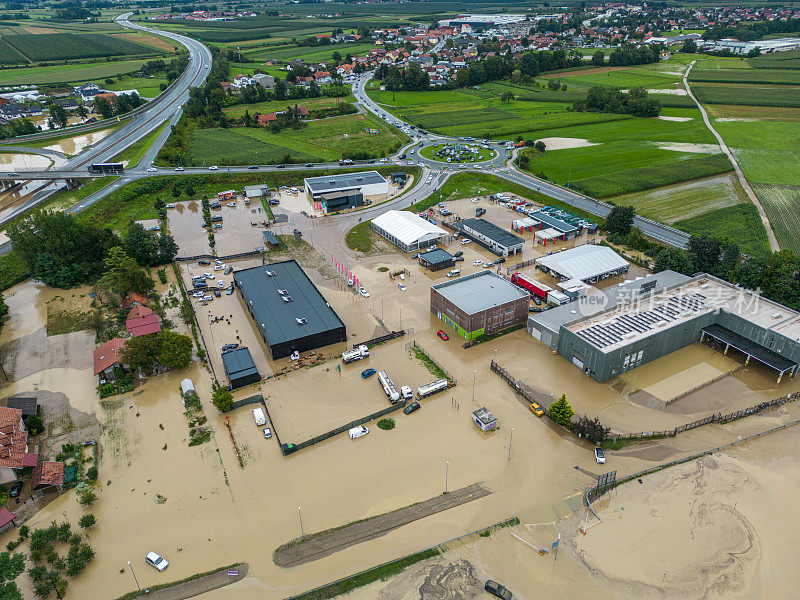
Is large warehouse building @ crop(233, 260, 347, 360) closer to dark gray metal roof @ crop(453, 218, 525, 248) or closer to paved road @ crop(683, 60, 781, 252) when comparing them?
dark gray metal roof @ crop(453, 218, 525, 248)

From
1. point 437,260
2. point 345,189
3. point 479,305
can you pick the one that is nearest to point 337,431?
point 479,305

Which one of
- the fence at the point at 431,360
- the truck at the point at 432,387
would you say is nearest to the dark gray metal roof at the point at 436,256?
the fence at the point at 431,360

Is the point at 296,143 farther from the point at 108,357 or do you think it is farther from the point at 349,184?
the point at 108,357

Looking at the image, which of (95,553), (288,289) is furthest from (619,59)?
(95,553)

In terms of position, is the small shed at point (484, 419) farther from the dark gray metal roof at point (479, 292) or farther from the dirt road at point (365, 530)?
the dark gray metal roof at point (479, 292)

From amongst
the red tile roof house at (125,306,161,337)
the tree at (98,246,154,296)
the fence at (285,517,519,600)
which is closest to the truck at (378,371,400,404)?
the fence at (285,517,519,600)

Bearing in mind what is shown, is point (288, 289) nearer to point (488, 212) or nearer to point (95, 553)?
point (95, 553)

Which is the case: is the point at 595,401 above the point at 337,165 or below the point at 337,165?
below
